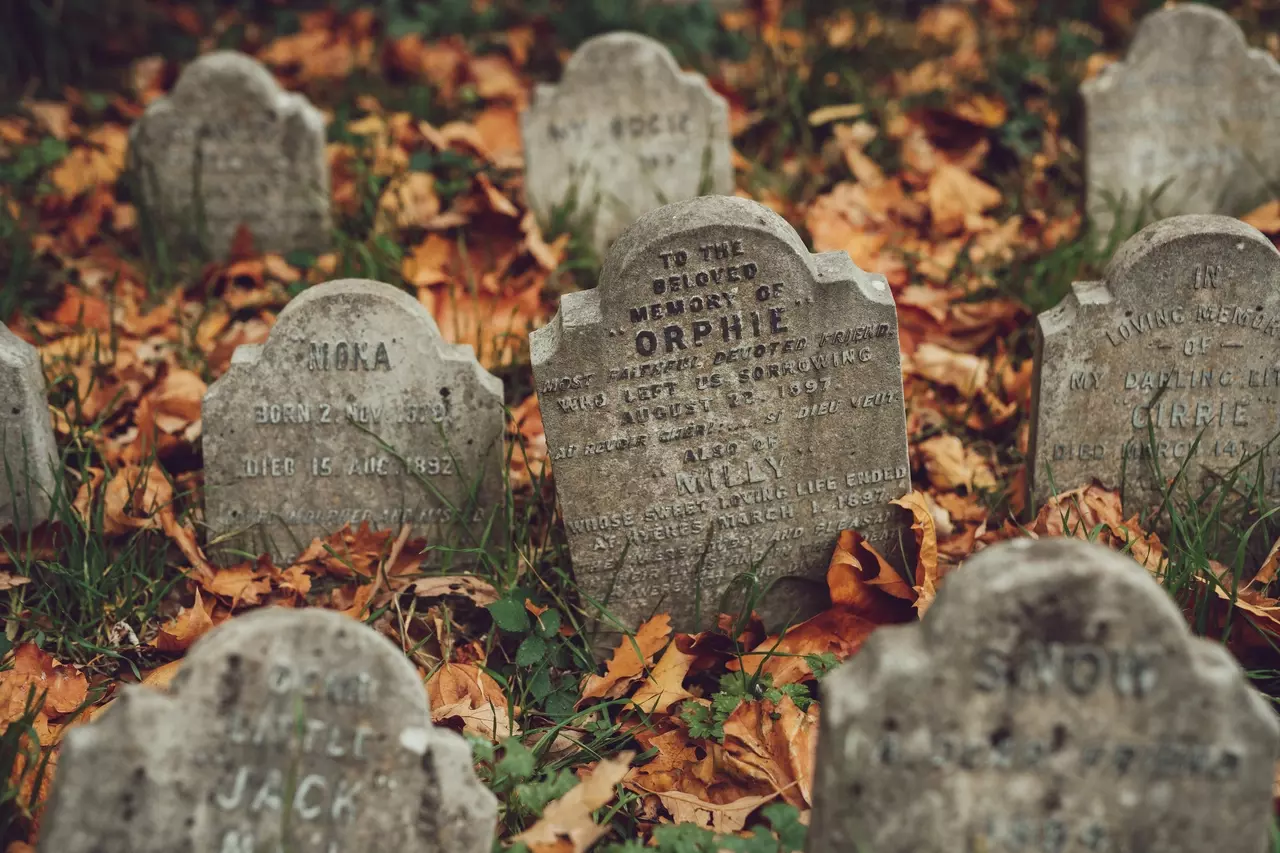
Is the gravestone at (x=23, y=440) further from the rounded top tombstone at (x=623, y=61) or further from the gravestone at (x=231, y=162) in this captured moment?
the rounded top tombstone at (x=623, y=61)

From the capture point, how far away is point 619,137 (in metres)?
4.82

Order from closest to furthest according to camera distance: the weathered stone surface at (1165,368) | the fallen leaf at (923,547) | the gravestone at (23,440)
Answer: the fallen leaf at (923,547), the weathered stone surface at (1165,368), the gravestone at (23,440)

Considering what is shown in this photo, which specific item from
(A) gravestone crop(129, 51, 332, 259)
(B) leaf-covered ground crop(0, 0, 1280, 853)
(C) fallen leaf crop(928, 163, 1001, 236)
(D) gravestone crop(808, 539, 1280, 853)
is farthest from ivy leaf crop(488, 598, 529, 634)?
(C) fallen leaf crop(928, 163, 1001, 236)

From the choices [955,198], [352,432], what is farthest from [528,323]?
[955,198]

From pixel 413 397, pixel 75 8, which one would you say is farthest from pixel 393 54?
pixel 413 397

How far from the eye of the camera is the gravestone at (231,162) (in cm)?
457

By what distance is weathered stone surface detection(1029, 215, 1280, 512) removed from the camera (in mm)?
3113

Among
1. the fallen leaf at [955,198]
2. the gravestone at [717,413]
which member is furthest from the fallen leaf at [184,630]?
the fallen leaf at [955,198]

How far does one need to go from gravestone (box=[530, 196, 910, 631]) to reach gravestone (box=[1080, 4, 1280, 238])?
7.10 feet

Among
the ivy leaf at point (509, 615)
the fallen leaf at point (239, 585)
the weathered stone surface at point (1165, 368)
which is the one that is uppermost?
the weathered stone surface at point (1165, 368)

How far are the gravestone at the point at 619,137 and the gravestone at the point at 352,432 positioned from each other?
1640 mm

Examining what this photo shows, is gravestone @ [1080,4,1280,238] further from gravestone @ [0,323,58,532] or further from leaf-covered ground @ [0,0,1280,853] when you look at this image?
gravestone @ [0,323,58,532]

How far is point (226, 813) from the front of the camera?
6.95 feet

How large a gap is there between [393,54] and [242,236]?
1.71 metres
